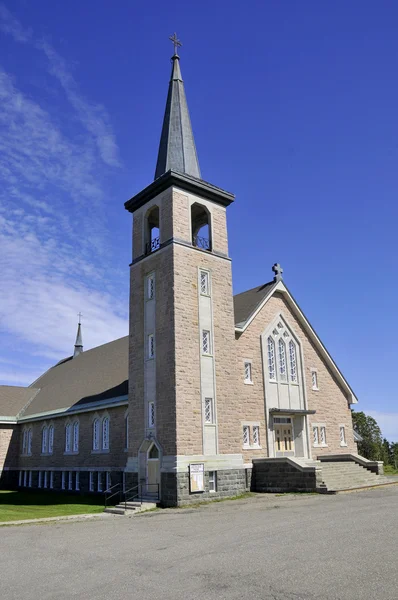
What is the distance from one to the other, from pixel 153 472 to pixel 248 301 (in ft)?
36.4

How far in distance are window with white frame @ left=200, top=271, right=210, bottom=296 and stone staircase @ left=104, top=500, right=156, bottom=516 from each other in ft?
31.5

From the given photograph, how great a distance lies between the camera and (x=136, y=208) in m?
28.4

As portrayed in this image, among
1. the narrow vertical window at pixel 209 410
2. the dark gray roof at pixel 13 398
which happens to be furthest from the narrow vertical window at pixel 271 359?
the dark gray roof at pixel 13 398

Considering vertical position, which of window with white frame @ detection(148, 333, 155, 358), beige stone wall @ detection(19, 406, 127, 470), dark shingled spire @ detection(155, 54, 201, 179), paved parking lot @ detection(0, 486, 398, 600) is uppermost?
dark shingled spire @ detection(155, 54, 201, 179)

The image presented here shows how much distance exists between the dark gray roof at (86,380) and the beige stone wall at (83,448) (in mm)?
906

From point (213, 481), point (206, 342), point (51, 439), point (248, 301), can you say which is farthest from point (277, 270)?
point (51, 439)

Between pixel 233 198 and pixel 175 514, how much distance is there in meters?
15.9

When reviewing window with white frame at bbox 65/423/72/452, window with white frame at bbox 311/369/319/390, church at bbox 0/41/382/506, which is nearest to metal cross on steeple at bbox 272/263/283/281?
church at bbox 0/41/382/506

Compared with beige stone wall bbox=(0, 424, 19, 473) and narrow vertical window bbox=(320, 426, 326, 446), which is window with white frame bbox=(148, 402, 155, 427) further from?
beige stone wall bbox=(0, 424, 19, 473)

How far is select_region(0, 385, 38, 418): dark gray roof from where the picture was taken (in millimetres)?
42469

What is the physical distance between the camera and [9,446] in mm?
41750

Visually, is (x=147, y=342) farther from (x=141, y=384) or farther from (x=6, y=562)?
(x=6, y=562)

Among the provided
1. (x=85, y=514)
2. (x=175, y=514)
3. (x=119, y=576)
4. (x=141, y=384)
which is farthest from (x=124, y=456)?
(x=119, y=576)

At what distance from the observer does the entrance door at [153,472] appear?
23172mm
